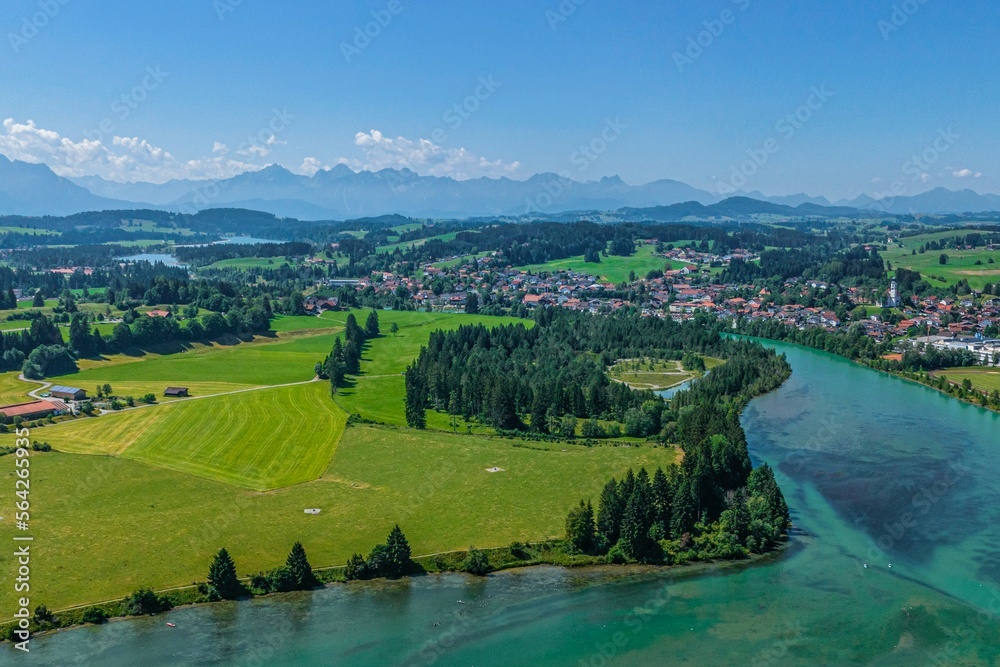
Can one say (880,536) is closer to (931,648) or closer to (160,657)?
(931,648)

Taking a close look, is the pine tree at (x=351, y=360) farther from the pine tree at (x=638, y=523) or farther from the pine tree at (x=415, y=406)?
the pine tree at (x=638, y=523)

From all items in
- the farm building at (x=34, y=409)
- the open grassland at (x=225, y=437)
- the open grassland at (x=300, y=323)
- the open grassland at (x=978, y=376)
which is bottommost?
the open grassland at (x=978, y=376)

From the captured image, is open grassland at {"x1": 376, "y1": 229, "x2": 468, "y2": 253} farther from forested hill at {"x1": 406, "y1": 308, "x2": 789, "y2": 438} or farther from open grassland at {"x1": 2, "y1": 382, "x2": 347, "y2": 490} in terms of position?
A: open grassland at {"x1": 2, "y1": 382, "x2": 347, "y2": 490}

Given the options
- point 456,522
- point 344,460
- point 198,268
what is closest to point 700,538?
point 456,522

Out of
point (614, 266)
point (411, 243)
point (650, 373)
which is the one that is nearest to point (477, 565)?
point (650, 373)

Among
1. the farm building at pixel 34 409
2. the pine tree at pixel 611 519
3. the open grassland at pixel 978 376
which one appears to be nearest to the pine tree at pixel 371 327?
the farm building at pixel 34 409

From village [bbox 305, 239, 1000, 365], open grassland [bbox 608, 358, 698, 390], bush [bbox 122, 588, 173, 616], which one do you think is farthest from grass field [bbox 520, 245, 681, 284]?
bush [bbox 122, 588, 173, 616]

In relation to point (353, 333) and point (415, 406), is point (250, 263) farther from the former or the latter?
point (415, 406)
